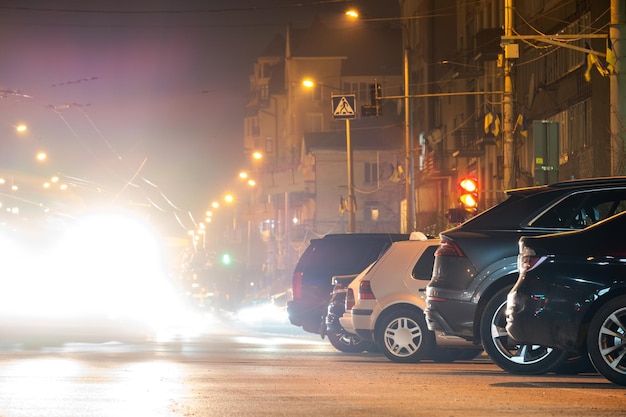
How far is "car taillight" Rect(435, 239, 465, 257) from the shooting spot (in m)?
15.1

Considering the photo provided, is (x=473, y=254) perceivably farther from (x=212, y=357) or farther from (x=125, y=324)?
(x=125, y=324)

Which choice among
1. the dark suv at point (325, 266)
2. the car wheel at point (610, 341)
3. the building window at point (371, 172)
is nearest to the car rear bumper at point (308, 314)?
the dark suv at point (325, 266)

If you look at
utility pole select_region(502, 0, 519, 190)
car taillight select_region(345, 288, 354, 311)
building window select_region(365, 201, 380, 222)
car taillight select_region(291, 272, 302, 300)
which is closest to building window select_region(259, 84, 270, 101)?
building window select_region(365, 201, 380, 222)

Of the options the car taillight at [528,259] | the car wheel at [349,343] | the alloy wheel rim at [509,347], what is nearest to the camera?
the car taillight at [528,259]

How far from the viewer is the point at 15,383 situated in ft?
43.7

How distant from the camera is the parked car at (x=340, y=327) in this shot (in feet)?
70.1

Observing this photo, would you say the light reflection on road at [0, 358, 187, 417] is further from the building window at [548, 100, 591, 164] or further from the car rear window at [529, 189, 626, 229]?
the building window at [548, 100, 591, 164]

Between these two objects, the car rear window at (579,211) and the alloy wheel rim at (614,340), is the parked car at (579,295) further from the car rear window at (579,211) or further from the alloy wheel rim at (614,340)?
the car rear window at (579,211)

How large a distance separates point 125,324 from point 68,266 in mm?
6283

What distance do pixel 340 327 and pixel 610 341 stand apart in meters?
9.07

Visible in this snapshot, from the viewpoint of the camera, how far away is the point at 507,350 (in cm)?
1468

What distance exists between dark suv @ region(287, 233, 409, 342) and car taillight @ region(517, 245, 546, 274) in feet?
34.4

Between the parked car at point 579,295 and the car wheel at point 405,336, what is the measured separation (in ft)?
16.2

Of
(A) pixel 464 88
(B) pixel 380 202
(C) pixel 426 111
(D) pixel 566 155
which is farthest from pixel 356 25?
(D) pixel 566 155
